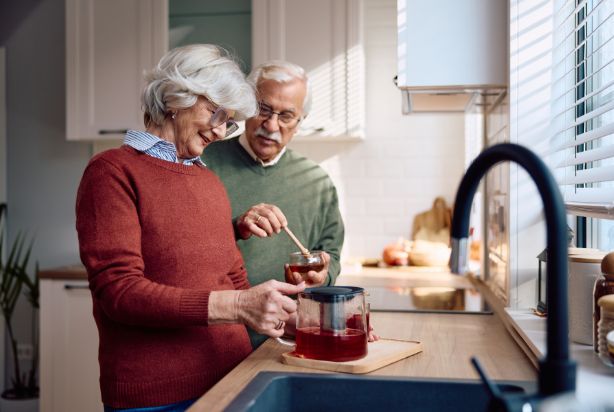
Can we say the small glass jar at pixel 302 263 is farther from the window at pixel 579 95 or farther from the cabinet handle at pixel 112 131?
the cabinet handle at pixel 112 131

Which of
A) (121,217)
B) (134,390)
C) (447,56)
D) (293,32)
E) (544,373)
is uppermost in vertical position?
(293,32)

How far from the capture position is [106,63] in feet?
11.4

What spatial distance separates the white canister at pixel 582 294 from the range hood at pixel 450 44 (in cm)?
73

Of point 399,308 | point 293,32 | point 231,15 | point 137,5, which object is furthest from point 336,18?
point 399,308

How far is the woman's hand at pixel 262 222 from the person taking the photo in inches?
68.2

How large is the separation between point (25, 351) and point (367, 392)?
3.23m

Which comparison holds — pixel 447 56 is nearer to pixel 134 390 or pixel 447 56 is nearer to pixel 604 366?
pixel 604 366

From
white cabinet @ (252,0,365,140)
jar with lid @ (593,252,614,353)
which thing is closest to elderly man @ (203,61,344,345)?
jar with lid @ (593,252,614,353)

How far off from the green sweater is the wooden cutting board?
64cm

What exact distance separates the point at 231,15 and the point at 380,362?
250cm

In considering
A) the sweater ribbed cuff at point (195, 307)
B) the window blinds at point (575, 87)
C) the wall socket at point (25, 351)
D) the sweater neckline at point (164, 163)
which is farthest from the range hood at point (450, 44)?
the wall socket at point (25, 351)

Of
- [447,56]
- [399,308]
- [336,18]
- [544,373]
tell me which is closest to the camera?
[544,373]

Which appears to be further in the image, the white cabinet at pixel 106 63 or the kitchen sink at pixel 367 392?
the white cabinet at pixel 106 63

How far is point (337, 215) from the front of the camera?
2.35 m
